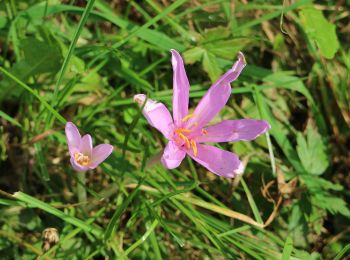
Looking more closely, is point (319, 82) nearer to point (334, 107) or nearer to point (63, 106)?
point (334, 107)

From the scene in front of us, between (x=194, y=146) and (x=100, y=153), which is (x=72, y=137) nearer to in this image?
(x=100, y=153)

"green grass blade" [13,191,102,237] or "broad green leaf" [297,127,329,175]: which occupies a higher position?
"green grass blade" [13,191,102,237]

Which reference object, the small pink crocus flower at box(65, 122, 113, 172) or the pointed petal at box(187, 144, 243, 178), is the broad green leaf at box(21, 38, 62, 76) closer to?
the small pink crocus flower at box(65, 122, 113, 172)

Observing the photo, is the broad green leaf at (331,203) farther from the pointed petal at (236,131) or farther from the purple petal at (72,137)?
the purple petal at (72,137)

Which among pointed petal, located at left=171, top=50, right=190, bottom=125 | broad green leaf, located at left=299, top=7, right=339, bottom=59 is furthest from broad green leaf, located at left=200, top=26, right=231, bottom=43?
pointed petal, located at left=171, top=50, right=190, bottom=125

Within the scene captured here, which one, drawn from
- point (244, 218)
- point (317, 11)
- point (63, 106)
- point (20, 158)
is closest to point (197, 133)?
point (244, 218)

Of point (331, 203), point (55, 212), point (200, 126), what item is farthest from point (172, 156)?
point (331, 203)
